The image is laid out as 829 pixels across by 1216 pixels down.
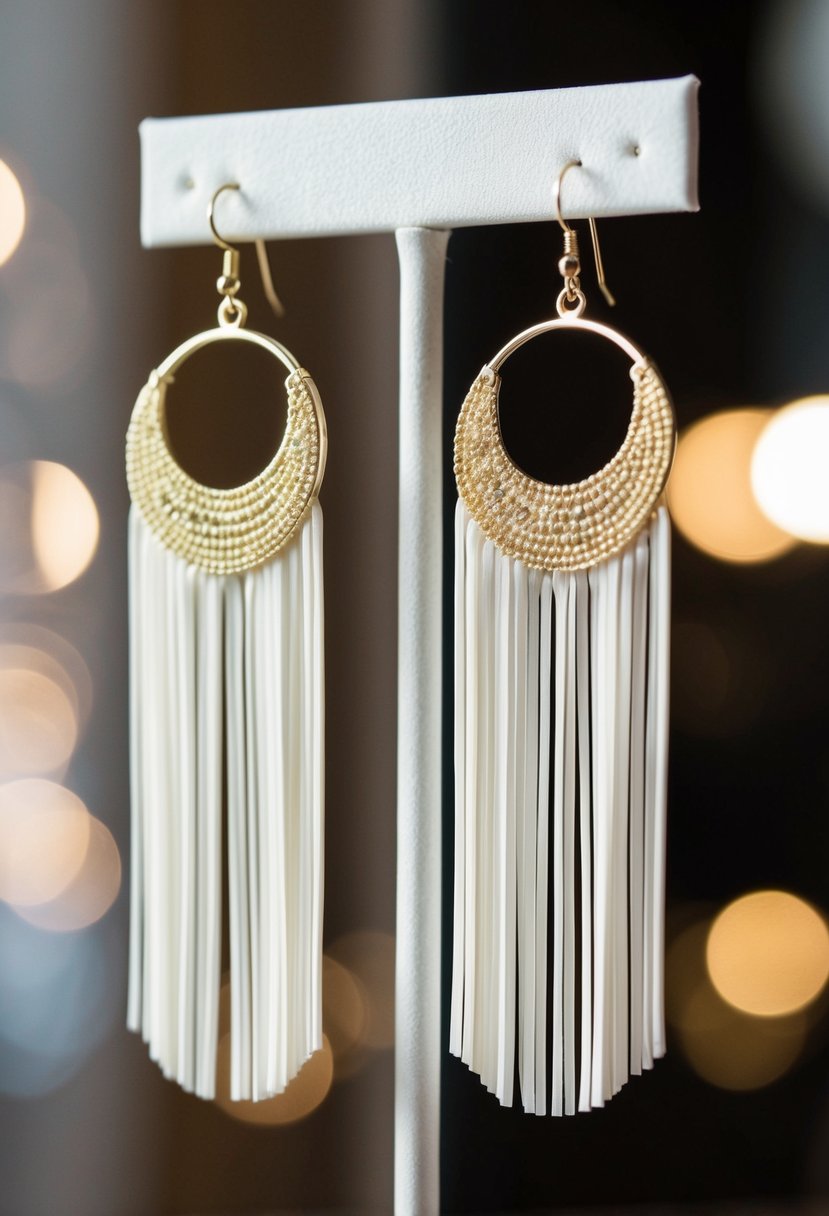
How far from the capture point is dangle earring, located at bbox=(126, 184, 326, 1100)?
57 centimetres

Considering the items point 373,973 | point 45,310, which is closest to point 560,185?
point 45,310

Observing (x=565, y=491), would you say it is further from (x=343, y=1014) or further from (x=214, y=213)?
(x=343, y=1014)

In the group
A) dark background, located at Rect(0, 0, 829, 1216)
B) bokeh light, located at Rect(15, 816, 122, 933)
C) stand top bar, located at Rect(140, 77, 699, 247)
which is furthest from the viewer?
bokeh light, located at Rect(15, 816, 122, 933)

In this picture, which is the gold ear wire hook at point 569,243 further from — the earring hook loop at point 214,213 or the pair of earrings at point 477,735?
the earring hook loop at point 214,213

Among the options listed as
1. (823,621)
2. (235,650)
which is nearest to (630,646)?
(235,650)

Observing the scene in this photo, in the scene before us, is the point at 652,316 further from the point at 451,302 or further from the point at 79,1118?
the point at 79,1118

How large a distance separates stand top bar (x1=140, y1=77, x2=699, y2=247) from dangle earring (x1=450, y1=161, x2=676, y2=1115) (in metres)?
0.04

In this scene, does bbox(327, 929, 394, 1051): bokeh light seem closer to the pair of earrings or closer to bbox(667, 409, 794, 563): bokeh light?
the pair of earrings

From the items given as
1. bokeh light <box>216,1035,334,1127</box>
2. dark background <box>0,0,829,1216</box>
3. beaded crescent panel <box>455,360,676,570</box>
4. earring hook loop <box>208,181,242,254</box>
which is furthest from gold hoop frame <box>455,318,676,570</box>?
bokeh light <box>216,1035,334,1127</box>

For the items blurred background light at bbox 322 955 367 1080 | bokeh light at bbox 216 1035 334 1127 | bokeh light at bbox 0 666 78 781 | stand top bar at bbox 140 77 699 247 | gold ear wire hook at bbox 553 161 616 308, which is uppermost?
stand top bar at bbox 140 77 699 247

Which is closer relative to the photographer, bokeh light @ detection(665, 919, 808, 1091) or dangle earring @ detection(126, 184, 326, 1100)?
dangle earring @ detection(126, 184, 326, 1100)

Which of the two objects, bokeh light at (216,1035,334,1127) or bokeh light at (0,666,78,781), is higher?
bokeh light at (0,666,78,781)

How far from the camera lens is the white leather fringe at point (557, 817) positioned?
534 millimetres

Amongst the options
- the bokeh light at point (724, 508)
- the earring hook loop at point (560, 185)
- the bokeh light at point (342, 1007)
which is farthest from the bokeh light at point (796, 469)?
the bokeh light at point (342, 1007)
